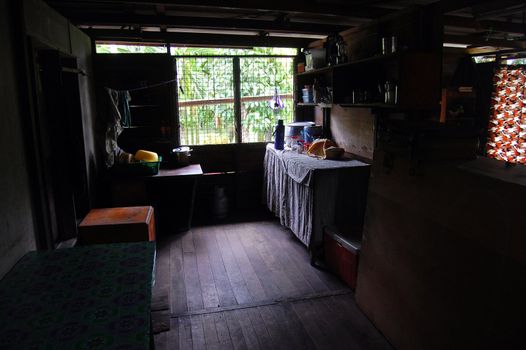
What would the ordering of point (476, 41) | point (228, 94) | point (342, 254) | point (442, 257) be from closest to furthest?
point (442, 257)
point (342, 254)
point (476, 41)
point (228, 94)

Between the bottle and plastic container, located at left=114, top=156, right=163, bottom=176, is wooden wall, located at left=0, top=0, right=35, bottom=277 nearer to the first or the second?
plastic container, located at left=114, top=156, right=163, bottom=176

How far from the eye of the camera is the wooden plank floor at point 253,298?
2601 mm

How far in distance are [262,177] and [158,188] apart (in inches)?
56.4

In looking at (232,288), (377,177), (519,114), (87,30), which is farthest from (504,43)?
(87,30)

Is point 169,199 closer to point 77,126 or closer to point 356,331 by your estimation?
point 77,126

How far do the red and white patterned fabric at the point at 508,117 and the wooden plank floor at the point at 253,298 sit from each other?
391 cm

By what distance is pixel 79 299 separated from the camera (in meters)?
1.67

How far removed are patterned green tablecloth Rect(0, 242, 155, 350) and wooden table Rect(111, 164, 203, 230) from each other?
2.00 metres

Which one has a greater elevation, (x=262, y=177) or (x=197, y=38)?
(x=197, y=38)

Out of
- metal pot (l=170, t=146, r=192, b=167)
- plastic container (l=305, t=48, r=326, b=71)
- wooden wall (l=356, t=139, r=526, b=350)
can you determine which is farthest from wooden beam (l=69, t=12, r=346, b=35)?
wooden wall (l=356, t=139, r=526, b=350)

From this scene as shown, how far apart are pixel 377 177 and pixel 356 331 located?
1.05 metres

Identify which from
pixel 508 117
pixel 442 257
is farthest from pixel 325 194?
pixel 508 117

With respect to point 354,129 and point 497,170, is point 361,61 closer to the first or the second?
point 354,129

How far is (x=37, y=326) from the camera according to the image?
57.7 inches
